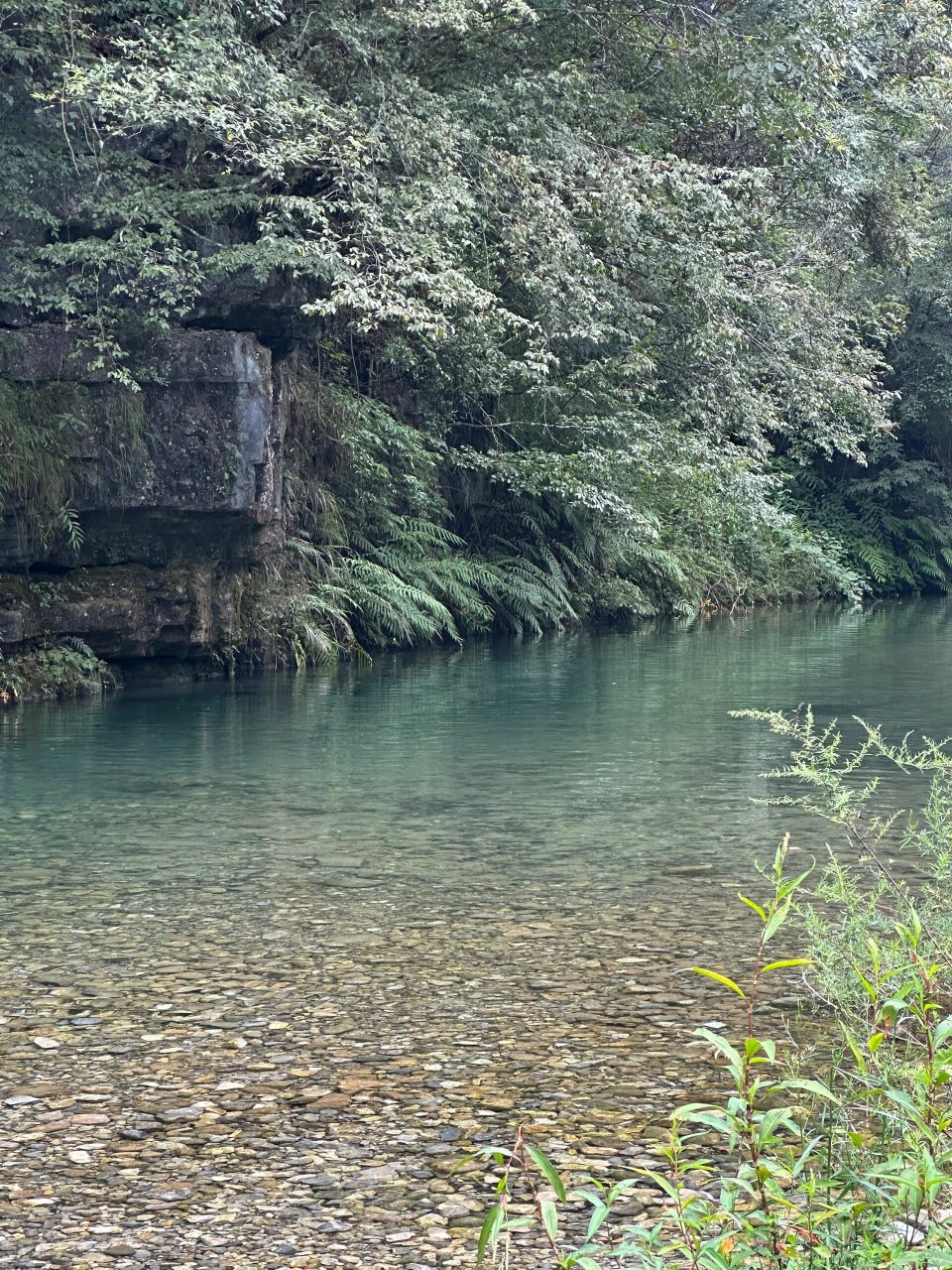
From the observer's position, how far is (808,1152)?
2.67 metres

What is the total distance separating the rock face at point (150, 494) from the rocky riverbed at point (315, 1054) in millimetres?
8433

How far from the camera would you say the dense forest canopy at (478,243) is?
43.4 feet

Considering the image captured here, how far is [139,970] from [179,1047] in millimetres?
823

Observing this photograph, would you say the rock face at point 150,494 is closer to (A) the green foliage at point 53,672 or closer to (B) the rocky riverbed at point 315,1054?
(A) the green foliage at point 53,672

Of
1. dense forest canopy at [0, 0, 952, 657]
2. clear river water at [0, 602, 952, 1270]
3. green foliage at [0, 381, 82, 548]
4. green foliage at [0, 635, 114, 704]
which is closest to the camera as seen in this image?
clear river water at [0, 602, 952, 1270]

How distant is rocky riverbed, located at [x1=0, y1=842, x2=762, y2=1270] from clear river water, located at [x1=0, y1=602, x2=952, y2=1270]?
0.01 meters

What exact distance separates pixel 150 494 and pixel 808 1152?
12560mm

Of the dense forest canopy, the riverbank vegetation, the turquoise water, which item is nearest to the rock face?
the dense forest canopy

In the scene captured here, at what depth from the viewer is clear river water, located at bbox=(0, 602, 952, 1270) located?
3.33 meters

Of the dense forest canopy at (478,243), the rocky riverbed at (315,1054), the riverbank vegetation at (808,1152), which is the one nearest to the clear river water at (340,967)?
the rocky riverbed at (315,1054)

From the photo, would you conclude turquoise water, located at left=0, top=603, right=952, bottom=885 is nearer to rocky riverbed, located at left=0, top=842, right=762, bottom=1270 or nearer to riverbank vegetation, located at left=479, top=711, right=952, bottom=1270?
rocky riverbed, located at left=0, top=842, right=762, bottom=1270

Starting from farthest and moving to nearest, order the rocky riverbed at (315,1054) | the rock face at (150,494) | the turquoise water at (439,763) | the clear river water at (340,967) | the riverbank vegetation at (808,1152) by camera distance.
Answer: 1. the rock face at (150,494)
2. the turquoise water at (439,763)
3. the clear river water at (340,967)
4. the rocky riverbed at (315,1054)
5. the riverbank vegetation at (808,1152)

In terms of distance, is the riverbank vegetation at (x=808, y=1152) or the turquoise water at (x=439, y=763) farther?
the turquoise water at (x=439, y=763)

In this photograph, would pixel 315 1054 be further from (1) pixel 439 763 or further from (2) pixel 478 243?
(2) pixel 478 243
